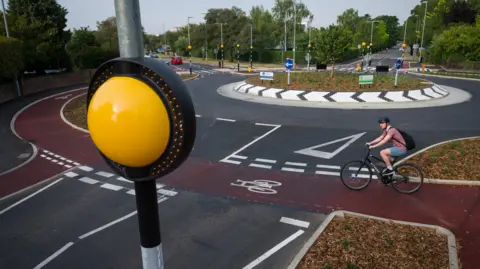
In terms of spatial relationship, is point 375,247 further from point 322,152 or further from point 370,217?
point 322,152

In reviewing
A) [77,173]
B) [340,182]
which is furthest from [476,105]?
[77,173]

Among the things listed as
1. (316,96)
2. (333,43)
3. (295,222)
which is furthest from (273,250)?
(333,43)

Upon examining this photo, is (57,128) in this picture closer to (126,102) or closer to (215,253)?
(215,253)

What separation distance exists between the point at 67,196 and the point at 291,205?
5820 mm

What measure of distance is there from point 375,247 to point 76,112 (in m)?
18.6

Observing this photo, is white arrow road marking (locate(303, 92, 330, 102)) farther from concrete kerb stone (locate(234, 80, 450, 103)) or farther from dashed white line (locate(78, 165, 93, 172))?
dashed white line (locate(78, 165, 93, 172))

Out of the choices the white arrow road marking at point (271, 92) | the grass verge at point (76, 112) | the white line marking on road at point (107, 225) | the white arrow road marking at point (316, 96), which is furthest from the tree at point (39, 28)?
the white line marking on road at point (107, 225)


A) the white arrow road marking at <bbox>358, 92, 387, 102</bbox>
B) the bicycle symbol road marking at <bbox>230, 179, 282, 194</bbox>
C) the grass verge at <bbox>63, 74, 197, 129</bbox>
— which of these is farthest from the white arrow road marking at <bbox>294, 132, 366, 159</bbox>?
the grass verge at <bbox>63, 74, 197, 129</bbox>

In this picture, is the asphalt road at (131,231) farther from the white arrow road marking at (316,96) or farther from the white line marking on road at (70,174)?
the white arrow road marking at (316,96)

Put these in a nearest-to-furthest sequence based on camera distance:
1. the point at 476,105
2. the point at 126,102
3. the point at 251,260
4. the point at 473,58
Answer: the point at 126,102 < the point at 251,260 < the point at 476,105 < the point at 473,58

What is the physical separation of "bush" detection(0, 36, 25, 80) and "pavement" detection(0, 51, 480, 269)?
10842 mm

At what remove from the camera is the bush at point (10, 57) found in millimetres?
22233

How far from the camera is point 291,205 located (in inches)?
323

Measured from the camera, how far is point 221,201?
28.0 feet
